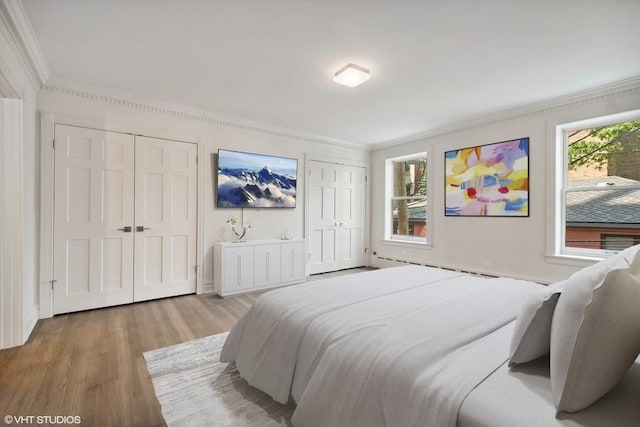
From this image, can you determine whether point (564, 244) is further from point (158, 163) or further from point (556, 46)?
point (158, 163)

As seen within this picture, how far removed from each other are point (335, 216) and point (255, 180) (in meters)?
1.70

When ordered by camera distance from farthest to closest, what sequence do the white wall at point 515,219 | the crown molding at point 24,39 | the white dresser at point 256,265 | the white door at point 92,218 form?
the white dresser at point 256,265, the white wall at point 515,219, the white door at point 92,218, the crown molding at point 24,39

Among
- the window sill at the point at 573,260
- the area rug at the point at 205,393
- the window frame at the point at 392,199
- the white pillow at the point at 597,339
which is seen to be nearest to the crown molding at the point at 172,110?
the window frame at the point at 392,199

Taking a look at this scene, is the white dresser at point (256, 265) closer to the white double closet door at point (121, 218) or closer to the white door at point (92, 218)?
the white double closet door at point (121, 218)

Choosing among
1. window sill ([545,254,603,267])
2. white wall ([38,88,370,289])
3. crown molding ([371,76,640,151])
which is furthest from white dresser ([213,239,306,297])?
window sill ([545,254,603,267])

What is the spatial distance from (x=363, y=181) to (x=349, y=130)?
128cm

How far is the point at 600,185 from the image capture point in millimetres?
3232

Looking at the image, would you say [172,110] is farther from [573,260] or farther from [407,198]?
[573,260]

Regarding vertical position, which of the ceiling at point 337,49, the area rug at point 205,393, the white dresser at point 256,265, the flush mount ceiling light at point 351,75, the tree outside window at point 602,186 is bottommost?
the area rug at point 205,393

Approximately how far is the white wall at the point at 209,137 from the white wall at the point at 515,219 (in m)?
1.93

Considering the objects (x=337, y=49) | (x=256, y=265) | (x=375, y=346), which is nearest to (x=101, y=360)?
(x=256, y=265)

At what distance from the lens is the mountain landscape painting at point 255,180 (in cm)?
409

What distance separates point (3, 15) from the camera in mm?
1911

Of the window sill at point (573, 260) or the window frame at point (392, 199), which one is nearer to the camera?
the window sill at point (573, 260)
